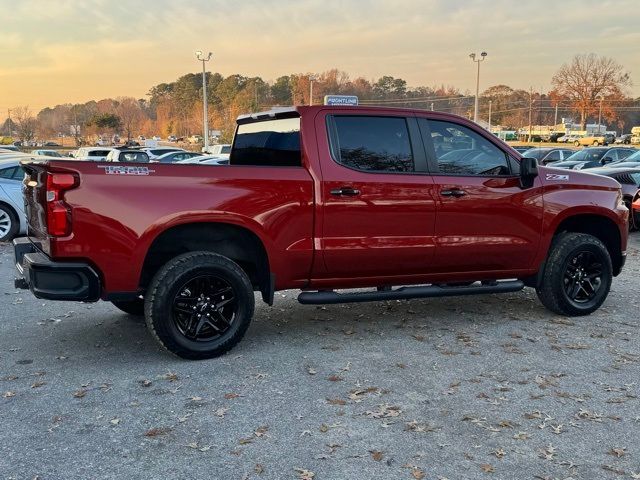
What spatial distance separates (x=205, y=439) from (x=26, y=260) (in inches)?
82.3

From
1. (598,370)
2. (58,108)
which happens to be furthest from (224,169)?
(58,108)

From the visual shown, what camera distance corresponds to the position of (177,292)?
14.9 feet

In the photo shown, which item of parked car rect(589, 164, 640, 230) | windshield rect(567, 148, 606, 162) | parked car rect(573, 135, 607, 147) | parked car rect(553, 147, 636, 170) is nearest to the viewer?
parked car rect(589, 164, 640, 230)

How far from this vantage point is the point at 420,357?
15.9 feet

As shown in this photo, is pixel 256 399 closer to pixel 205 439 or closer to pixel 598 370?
pixel 205 439

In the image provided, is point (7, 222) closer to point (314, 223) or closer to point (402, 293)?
point (314, 223)

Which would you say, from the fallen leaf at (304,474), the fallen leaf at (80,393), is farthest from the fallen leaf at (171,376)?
the fallen leaf at (304,474)

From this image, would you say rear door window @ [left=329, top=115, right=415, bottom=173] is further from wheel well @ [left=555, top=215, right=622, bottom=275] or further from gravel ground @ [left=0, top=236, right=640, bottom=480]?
wheel well @ [left=555, top=215, right=622, bottom=275]

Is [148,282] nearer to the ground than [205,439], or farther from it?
farther from it

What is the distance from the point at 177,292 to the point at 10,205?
7805 mm

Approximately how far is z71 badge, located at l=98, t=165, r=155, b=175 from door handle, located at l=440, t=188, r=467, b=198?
8.14ft

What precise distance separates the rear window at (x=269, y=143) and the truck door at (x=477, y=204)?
119 centimetres

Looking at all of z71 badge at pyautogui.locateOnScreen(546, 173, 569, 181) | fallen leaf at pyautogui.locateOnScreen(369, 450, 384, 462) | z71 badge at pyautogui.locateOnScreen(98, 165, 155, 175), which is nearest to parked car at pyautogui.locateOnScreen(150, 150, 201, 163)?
z71 badge at pyautogui.locateOnScreen(546, 173, 569, 181)

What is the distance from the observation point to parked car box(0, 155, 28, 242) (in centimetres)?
1080
